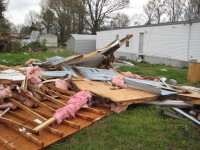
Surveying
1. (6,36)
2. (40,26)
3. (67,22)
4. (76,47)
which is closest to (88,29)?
(67,22)

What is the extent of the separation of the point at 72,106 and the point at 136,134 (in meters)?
1.44

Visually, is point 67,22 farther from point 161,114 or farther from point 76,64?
point 161,114

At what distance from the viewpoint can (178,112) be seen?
18.5 ft

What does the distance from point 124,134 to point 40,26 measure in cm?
4681

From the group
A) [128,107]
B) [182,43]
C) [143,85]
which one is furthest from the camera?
[182,43]

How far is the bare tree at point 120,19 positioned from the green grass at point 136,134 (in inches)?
1693

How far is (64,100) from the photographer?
19.8 ft

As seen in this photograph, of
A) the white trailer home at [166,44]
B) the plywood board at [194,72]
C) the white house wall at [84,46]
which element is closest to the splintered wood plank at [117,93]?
the plywood board at [194,72]

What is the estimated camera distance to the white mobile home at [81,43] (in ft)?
112

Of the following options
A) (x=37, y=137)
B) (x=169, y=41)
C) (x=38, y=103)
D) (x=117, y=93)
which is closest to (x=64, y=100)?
(x=38, y=103)

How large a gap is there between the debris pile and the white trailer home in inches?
450

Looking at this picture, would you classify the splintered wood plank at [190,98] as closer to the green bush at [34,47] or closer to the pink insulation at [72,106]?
the pink insulation at [72,106]

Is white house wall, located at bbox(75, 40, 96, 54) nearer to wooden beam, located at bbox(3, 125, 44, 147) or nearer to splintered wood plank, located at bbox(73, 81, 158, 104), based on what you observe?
splintered wood plank, located at bbox(73, 81, 158, 104)

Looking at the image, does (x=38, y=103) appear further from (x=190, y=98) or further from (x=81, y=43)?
(x=81, y=43)
